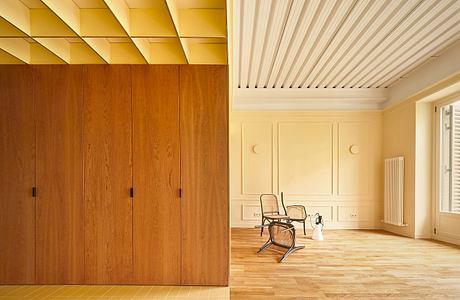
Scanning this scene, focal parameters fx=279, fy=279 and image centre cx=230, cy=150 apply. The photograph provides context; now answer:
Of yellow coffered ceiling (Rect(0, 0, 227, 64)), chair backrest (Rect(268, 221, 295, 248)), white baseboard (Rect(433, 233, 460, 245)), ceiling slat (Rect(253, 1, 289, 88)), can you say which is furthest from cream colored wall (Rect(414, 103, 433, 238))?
yellow coffered ceiling (Rect(0, 0, 227, 64))

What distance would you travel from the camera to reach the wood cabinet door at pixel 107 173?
318 cm

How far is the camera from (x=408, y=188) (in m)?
5.76

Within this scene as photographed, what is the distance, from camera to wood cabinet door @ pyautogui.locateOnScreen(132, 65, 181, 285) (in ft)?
10.4

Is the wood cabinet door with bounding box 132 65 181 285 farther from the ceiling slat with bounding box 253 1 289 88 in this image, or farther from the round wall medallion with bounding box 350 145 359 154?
the round wall medallion with bounding box 350 145 359 154

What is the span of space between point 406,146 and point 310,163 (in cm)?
198

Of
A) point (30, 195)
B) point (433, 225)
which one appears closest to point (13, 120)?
point (30, 195)

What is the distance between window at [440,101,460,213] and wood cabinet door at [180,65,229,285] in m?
4.70

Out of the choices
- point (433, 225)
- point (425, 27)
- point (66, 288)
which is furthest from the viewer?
point (433, 225)

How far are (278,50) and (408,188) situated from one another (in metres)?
3.98

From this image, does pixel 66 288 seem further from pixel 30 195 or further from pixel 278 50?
pixel 278 50

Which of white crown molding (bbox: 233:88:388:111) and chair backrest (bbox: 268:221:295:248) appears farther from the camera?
white crown molding (bbox: 233:88:388:111)

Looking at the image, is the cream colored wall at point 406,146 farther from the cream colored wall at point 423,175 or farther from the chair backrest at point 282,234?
the chair backrest at point 282,234

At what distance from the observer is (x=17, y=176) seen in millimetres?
3215

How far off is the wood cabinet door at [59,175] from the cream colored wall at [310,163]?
388 centimetres
